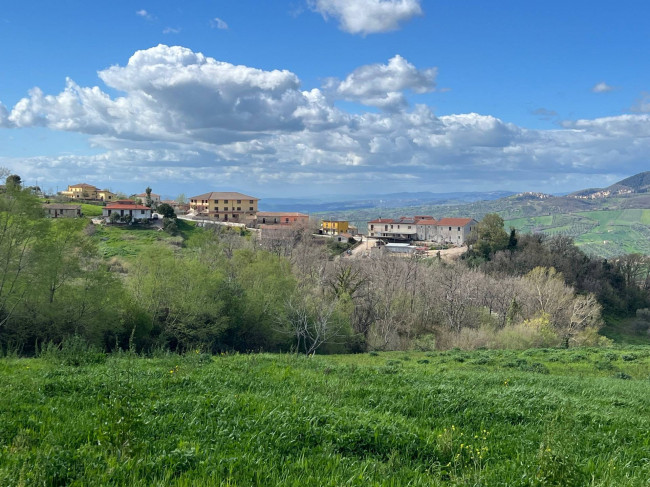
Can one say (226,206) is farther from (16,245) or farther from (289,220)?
(16,245)

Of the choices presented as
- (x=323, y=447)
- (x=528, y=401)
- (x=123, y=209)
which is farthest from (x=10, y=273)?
(x=123, y=209)

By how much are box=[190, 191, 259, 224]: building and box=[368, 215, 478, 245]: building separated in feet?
120

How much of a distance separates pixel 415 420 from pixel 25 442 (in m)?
5.70

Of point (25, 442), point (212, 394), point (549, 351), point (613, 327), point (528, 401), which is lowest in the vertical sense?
point (613, 327)

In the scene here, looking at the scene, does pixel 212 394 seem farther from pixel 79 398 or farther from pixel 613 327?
pixel 613 327

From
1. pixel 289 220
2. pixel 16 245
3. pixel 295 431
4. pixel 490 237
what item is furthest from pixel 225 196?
pixel 295 431

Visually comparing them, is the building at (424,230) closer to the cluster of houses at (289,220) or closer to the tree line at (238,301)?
the cluster of houses at (289,220)

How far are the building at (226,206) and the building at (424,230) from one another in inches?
1437

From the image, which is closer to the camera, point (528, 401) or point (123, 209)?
point (528, 401)

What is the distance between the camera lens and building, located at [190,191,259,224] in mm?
122875

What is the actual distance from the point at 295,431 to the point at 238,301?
24.0m

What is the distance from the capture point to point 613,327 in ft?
222

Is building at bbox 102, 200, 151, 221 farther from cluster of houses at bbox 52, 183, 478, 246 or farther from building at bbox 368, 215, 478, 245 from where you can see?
building at bbox 368, 215, 478, 245

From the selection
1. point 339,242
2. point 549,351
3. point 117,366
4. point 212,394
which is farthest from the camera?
point 339,242
